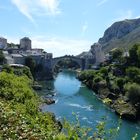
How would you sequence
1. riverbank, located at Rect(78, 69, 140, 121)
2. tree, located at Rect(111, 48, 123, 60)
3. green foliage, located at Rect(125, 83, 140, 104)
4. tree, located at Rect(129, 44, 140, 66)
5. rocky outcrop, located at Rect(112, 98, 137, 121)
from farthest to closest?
tree, located at Rect(111, 48, 123, 60) < tree, located at Rect(129, 44, 140, 66) < green foliage, located at Rect(125, 83, 140, 104) < riverbank, located at Rect(78, 69, 140, 121) < rocky outcrop, located at Rect(112, 98, 137, 121)

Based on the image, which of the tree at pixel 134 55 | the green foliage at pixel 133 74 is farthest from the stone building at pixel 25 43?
the green foliage at pixel 133 74

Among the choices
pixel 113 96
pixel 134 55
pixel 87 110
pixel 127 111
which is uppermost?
pixel 134 55

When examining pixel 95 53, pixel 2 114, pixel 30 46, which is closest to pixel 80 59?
pixel 95 53

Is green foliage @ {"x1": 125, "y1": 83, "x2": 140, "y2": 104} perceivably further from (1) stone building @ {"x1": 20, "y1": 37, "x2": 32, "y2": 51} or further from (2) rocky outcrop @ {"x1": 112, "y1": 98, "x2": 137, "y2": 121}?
(1) stone building @ {"x1": 20, "y1": 37, "x2": 32, "y2": 51}

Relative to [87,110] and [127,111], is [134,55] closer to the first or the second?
[87,110]

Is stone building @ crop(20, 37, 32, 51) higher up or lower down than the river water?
higher up

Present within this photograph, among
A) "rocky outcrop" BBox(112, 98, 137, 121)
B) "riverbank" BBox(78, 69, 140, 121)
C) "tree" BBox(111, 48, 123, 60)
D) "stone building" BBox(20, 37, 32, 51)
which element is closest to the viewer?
"rocky outcrop" BBox(112, 98, 137, 121)

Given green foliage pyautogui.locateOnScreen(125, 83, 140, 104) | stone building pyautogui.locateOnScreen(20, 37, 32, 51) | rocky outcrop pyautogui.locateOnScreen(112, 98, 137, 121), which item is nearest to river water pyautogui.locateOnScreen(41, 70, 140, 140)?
rocky outcrop pyautogui.locateOnScreen(112, 98, 137, 121)

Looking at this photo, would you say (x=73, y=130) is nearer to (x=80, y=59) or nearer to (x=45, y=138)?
(x=45, y=138)

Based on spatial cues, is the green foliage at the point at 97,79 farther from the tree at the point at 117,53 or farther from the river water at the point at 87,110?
the tree at the point at 117,53

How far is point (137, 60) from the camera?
73.8 metres

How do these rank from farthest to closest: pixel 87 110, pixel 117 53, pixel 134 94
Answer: pixel 117 53, pixel 87 110, pixel 134 94

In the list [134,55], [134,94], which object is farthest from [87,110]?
[134,55]

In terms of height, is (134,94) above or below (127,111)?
above
